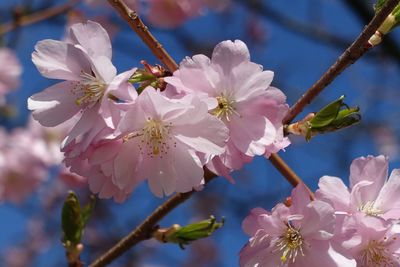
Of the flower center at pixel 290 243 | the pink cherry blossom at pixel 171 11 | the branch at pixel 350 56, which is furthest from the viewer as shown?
the pink cherry blossom at pixel 171 11

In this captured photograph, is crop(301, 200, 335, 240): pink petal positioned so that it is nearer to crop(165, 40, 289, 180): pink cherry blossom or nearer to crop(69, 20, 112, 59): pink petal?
crop(165, 40, 289, 180): pink cherry blossom

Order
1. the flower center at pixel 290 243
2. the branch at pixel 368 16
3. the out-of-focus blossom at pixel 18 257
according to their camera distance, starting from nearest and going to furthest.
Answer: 1. the flower center at pixel 290 243
2. the branch at pixel 368 16
3. the out-of-focus blossom at pixel 18 257

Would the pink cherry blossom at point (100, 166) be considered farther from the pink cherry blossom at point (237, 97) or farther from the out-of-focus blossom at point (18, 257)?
the out-of-focus blossom at point (18, 257)

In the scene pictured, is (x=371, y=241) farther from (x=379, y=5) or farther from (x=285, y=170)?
(x=379, y=5)

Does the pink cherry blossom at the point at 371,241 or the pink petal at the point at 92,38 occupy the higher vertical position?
the pink petal at the point at 92,38

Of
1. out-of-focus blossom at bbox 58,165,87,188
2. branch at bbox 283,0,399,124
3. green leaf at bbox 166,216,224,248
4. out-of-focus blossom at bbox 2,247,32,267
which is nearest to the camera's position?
branch at bbox 283,0,399,124

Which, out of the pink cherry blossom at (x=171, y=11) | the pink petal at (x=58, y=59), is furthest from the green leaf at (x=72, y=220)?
the pink cherry blossom at (x=171, y=11)

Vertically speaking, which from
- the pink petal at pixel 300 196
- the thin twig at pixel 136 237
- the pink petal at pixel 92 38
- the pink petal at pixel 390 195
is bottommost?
the pink petal at pixel 390 195

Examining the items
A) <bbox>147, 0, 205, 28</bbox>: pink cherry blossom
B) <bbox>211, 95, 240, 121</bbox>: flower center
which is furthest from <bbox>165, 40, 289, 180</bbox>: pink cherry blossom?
<bbox>147, 0, 205, 28</bbox>: pink cherry blossom

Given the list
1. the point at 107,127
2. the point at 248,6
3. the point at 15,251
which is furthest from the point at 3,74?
the point at 15,251
